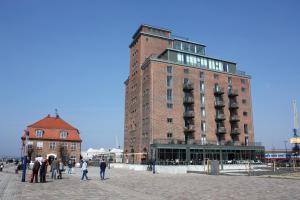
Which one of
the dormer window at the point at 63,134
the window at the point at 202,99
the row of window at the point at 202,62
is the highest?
the row of window at the point at 202,62

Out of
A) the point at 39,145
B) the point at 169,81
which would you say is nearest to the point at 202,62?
the point at 169,81

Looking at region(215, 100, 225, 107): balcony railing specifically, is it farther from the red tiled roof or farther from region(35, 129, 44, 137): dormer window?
region(35, 129, 44, 137): dormer window

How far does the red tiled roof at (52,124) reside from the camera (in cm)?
6869

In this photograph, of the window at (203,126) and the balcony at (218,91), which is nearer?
the window at (203,126)

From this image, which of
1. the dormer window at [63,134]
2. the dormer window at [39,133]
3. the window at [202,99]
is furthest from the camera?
the dormer window at [63,134]

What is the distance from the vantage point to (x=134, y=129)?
63594mm

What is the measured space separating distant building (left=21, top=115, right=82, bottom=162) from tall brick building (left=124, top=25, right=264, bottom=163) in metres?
12.6

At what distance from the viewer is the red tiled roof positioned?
225 feet

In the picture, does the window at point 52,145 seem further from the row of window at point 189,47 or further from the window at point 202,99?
the row of window at point 189,47

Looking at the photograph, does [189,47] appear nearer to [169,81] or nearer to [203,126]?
[169,81]

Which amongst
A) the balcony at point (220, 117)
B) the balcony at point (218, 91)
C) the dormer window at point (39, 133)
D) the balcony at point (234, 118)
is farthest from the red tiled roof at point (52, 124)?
the balcony at point (234, 118)

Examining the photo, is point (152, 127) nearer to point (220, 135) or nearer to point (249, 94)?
point (220, 135)

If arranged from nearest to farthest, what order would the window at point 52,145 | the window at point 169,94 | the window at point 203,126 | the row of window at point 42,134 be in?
the window at point 169,94
the window at point 203,126
the row of window at point 42,134
the window at point 52,145

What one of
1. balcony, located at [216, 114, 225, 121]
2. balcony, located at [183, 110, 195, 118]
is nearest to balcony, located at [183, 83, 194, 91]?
balcony, located at [183, 110, 195, 118]
